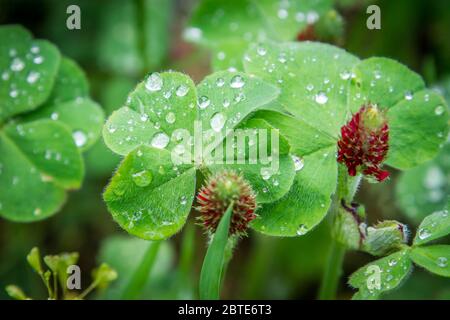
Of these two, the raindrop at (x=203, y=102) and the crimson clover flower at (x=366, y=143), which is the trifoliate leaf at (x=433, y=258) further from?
the raindrop at (x=203, y=102)

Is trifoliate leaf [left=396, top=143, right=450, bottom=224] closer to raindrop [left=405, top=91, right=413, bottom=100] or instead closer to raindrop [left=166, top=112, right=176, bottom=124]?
raindrop [left=405, top=91, right=413, bottom=100]

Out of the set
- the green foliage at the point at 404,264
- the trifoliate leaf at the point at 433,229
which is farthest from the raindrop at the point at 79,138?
the trifoliate leaf at the point at 433,229

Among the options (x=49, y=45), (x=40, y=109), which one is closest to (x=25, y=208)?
(x=40, y=109)

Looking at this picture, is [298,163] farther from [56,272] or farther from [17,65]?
[17,65]

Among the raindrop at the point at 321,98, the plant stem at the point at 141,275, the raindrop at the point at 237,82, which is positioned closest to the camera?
the raindrop at the point at 237,82
